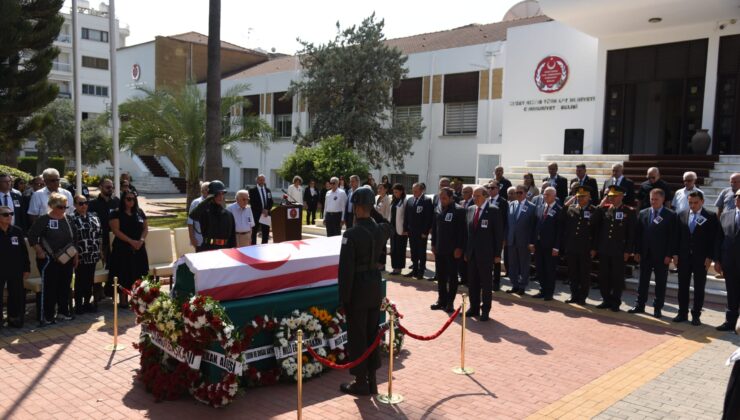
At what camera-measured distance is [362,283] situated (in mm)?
5746

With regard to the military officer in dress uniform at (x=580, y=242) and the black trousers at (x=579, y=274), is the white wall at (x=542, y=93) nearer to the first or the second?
the military officer in dress uniform at (x=580, y=242)

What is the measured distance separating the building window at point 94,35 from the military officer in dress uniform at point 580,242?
6455 cm

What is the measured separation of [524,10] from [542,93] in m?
15.1

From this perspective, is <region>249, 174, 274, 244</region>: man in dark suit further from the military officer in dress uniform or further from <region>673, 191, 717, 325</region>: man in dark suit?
<region>673, 191, 717, 325</region>: man in dark suit

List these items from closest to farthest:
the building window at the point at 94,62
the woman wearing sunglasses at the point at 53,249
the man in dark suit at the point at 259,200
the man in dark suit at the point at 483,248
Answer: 1. the woman wearing sunglasses at the point at 53,249
2. the man in dark suit at the point at 483,248
3. the man in dark suit at the point at 259,200
4. the building window at the point at 94,62

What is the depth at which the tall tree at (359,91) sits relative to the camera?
28609 mm

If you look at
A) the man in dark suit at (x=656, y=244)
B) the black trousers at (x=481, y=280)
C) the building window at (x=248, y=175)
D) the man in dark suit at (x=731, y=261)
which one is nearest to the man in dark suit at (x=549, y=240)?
the man in dark suit at (x=656, y=244)

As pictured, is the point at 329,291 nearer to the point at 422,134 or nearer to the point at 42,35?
the point at 42,35

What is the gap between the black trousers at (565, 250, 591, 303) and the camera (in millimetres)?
9875

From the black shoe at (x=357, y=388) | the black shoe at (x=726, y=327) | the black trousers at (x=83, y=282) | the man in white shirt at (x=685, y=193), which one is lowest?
the black shoe at (x=357, y=388)

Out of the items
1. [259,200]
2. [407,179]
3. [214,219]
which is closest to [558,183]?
[259,200]

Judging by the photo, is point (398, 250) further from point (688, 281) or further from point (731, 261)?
point (731, 261)

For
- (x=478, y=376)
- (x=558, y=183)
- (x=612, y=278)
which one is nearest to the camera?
(x=478, y=376)

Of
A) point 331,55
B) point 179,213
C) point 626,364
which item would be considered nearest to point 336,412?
point 626,364
